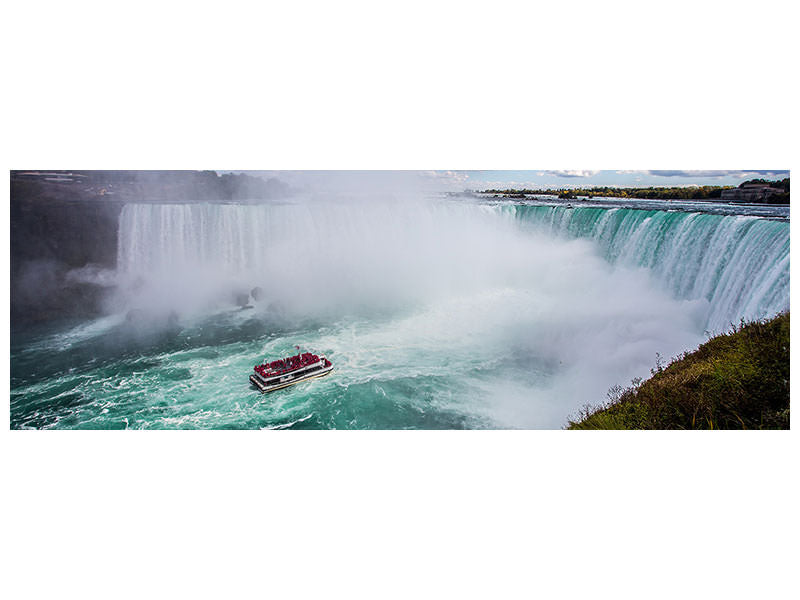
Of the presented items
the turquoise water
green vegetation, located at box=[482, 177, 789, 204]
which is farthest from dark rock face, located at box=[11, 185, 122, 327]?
green vegetation, located at box=[482, 177, 789, 204]

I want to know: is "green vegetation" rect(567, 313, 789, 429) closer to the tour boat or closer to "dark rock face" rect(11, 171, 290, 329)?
the tour boat

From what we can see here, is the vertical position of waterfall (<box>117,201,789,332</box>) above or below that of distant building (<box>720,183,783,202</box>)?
below

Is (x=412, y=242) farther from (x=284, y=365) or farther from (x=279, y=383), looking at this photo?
(x=279, y=383)

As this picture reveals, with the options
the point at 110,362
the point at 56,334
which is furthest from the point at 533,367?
the point at 56,334

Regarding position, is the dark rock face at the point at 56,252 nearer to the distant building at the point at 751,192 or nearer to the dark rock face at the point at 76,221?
the dark rock face at the point at 76,221

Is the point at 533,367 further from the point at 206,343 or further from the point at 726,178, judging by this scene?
the point at 206,343

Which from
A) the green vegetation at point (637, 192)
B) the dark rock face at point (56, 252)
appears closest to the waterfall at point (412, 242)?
Answer: the dark rock face at point (56, 252)
